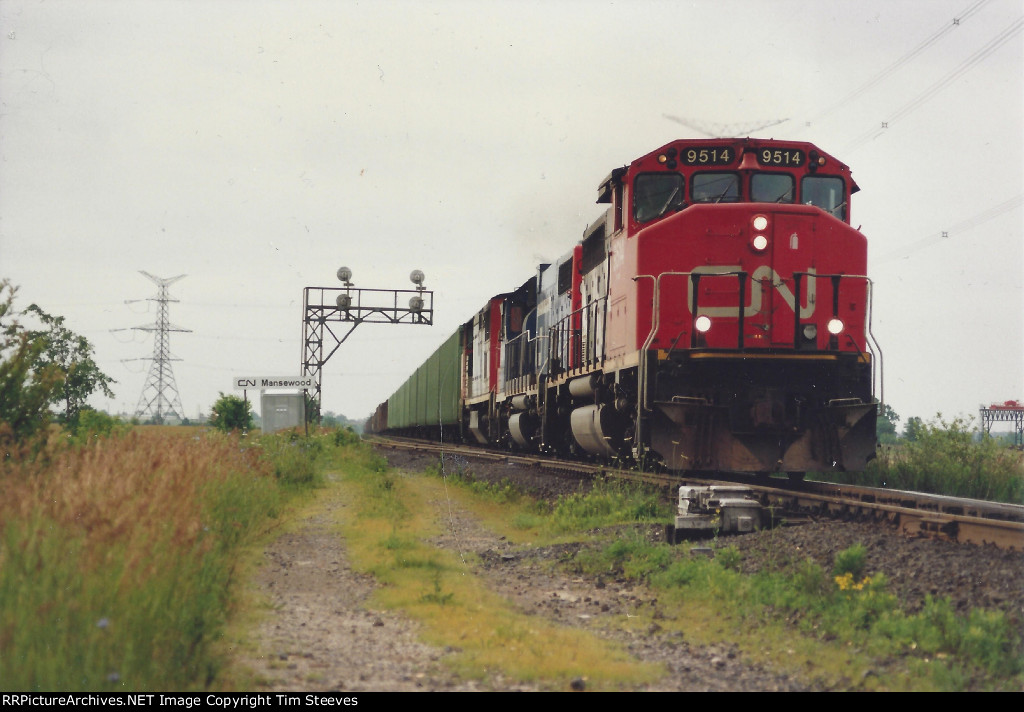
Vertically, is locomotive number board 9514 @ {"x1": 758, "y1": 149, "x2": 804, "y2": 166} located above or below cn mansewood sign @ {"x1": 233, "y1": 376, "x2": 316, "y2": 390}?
above

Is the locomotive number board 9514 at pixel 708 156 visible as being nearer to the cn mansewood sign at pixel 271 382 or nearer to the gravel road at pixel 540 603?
the gravel road at pixel 540 603

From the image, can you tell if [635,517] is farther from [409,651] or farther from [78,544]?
[78,544]

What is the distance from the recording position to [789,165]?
11.2 meters

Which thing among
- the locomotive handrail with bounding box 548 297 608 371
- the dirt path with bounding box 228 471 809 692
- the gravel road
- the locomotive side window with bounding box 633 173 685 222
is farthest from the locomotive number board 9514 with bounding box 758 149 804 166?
the dirt path with bounding box 228 471 809 692

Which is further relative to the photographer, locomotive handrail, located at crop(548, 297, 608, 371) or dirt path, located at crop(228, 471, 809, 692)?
locomotive handrail, located at crop(548, 297, 608, 371)

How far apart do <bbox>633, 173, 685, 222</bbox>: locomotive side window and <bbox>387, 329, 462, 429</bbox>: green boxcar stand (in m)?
17.5

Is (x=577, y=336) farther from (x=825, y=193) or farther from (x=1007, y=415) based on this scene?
(x=1007, y=415)

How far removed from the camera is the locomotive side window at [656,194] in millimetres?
11406

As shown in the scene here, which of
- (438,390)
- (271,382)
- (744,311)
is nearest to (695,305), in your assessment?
(744,311)

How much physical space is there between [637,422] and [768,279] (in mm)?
2168

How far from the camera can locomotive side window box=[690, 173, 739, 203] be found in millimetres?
11273

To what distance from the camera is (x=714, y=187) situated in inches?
446

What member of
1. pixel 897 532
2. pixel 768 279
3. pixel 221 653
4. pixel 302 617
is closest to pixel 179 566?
pixel 221 653

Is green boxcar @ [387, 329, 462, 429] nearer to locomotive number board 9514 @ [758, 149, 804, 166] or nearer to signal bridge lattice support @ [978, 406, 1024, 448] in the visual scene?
locomotive number board 9514 @ [758, 149, 804, 166]
